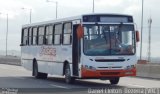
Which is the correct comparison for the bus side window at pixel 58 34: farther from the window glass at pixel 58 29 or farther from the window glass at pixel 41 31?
the window glass at pixel 41 31

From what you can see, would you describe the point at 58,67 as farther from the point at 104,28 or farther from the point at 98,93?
the point at 98,93

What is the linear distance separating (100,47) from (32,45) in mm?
8895

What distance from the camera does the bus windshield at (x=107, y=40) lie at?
23.6 metres

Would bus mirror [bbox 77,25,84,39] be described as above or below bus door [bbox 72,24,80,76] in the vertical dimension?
above

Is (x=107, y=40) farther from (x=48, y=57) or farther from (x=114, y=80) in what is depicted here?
(x=48, y=57)

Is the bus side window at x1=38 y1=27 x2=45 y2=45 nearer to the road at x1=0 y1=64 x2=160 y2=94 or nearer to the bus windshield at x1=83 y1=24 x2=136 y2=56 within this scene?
the road at x1=0 y1=64 x2=160 y2=94

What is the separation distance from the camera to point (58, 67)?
26922 millimetres

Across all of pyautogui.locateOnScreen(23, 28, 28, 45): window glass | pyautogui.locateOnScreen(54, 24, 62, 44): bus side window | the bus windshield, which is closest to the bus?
the bus windshield

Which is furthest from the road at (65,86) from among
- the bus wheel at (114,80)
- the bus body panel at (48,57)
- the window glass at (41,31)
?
the window glass at (41,31)

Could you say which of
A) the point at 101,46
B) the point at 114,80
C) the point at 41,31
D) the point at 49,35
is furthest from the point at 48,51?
the point at 101,46

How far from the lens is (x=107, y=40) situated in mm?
23672

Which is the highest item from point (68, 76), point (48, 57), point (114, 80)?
point (48, 57)

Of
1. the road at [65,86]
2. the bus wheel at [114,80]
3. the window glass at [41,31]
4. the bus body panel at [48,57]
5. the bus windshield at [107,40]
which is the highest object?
the window glass at [41,31]

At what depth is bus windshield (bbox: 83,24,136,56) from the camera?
23625 millimetres
